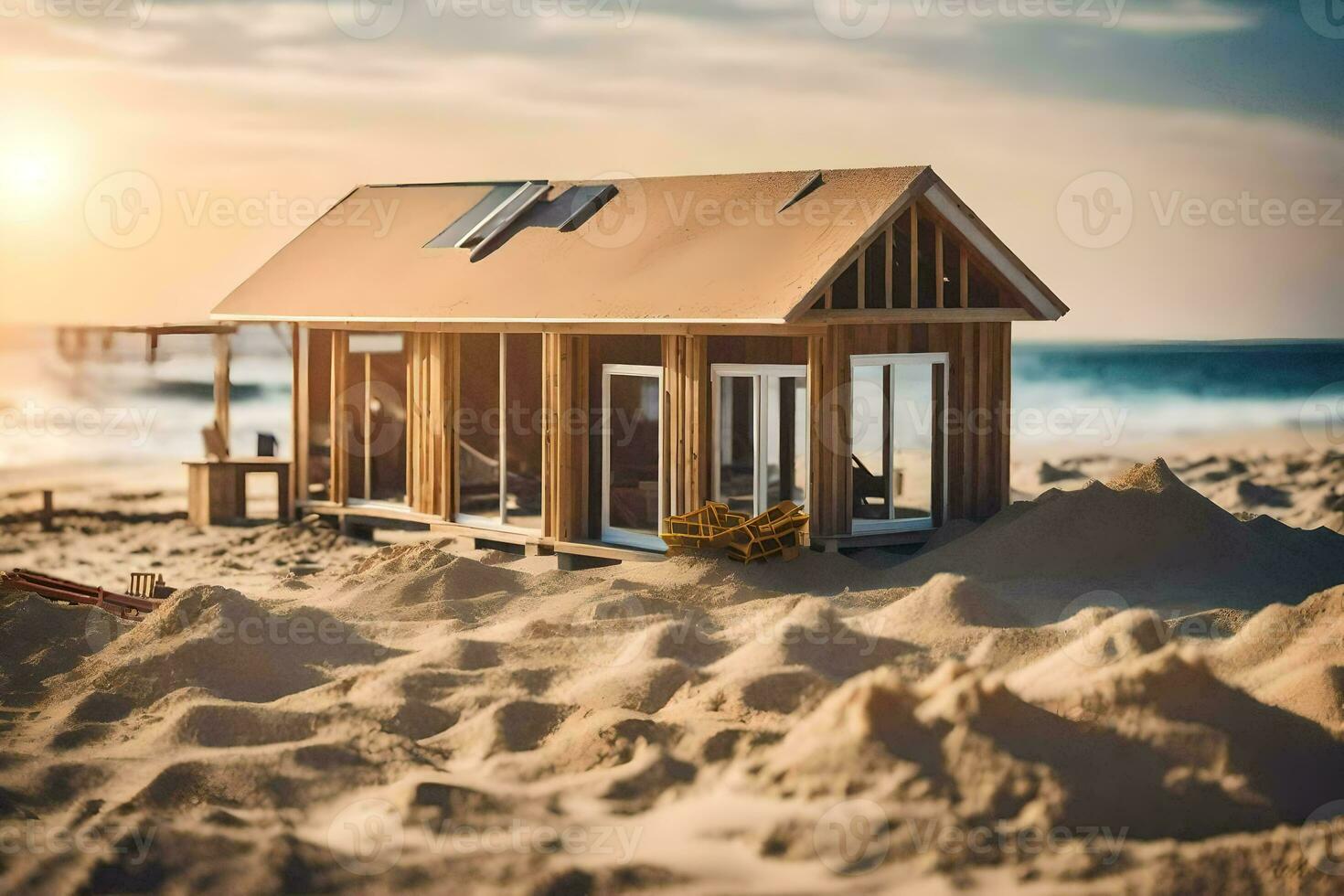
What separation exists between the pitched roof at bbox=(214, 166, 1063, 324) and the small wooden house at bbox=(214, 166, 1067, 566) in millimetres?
33

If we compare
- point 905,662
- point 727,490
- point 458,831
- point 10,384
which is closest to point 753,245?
point 727,490

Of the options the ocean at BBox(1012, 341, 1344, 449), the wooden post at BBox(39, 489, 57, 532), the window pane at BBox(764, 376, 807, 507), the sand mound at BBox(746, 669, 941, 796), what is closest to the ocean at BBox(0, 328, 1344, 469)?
the ocean at BBox(1012, 341, 1344, 449)

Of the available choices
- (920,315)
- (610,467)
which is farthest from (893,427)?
(610,467)

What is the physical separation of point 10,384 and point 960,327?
43.9 meters

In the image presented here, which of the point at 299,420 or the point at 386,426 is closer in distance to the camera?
the point at 386,426

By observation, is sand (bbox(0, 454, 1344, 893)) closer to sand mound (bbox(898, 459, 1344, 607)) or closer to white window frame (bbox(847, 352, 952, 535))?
sand mound (bbox(898, 459, 1344, 607))

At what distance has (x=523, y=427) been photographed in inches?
789

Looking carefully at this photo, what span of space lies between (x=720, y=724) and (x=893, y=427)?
589 cm

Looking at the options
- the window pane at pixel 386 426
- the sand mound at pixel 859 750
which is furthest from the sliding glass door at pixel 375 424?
the sand mound at pixel 859 750

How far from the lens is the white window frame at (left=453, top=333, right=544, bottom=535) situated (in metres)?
17.3

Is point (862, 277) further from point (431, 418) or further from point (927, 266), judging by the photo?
point (431, 418)

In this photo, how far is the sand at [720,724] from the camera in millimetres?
8727

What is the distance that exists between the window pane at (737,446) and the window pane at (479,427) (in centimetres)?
264

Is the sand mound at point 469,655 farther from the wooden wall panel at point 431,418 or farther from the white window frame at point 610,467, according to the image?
the wooden wall panel at point 431,418
